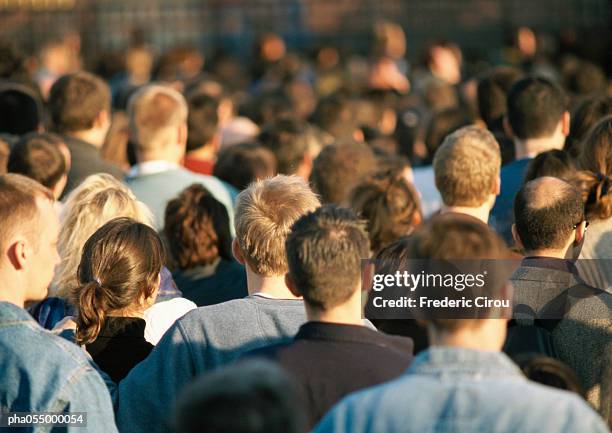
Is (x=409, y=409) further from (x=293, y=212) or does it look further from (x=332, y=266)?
(x=293, y=212)

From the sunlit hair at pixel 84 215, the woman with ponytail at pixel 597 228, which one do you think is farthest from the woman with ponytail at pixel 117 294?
the woman with ponytail at pixel 597 228

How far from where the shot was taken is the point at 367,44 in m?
25.2

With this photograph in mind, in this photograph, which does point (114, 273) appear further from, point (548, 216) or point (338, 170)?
point (338, 170)

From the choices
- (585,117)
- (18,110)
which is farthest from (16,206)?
(18,110)

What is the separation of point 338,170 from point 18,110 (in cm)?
278

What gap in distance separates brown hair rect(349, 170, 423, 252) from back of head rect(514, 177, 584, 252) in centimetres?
138

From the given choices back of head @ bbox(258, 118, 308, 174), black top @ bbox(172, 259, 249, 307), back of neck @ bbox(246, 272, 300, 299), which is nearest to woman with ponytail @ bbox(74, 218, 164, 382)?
back of neck @ bbox(246, 272, 300, 299)

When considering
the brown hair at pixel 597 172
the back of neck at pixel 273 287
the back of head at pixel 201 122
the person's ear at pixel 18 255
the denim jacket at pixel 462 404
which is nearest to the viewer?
the denim jacket at pixel 462 404

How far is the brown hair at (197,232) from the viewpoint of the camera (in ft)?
20.6

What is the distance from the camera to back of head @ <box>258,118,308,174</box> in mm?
8656

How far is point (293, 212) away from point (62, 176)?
2.73m

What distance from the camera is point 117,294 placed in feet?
15.6

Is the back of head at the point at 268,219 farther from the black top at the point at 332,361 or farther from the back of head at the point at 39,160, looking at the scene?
the back of head at the point at 39,160

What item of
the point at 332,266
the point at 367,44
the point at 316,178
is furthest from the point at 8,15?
the point at 332,266
